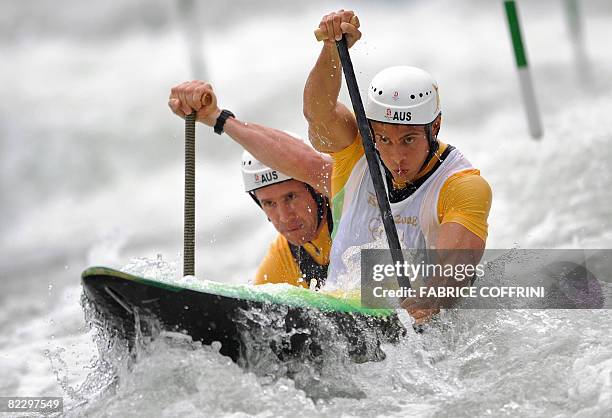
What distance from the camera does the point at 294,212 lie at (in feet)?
16.7

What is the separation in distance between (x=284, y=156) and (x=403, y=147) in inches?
32.4

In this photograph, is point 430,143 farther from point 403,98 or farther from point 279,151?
point 279,151

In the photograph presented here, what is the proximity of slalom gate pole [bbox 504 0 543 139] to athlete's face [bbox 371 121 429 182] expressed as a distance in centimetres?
384

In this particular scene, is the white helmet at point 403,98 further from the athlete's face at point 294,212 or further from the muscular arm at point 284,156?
the athlete's face at point 294,212

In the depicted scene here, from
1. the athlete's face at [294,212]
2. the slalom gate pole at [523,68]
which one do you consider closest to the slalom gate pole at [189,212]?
the athlete's face at [294,212]

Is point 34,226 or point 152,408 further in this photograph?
point 34,226

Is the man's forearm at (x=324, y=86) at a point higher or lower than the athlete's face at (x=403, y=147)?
higher

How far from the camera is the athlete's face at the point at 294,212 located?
16.7 feet

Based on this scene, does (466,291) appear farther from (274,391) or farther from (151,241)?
(151,241)

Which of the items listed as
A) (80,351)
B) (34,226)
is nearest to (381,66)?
(34,226)

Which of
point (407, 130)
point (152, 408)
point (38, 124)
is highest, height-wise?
point (38, 124)

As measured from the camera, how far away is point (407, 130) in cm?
430

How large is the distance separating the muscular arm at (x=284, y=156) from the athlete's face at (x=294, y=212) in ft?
0.56

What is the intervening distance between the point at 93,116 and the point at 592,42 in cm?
718
